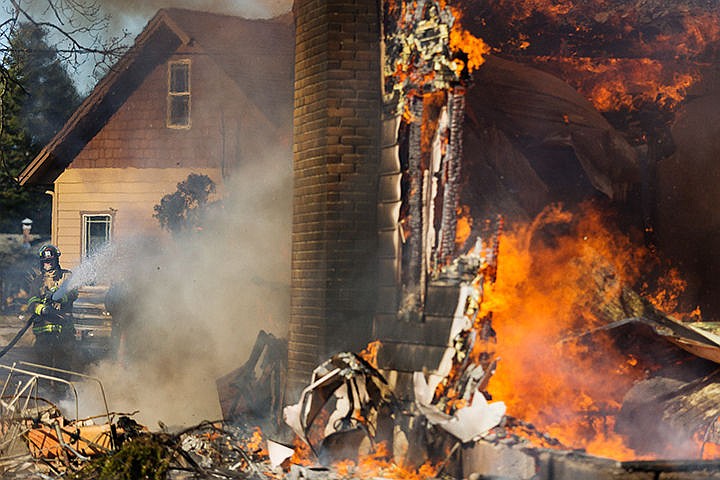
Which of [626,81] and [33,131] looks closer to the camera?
[626,81]

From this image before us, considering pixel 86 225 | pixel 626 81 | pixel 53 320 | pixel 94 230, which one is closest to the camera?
pixel 626 81

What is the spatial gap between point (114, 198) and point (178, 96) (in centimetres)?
340

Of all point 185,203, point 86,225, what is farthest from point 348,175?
point 86,225

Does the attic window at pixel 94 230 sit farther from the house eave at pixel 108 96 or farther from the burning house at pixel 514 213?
the burning house at pixel 514 213

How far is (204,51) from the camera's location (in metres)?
21.5

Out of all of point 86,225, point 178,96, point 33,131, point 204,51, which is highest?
point 33,131

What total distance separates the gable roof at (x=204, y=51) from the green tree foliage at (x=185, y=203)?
8.09ft

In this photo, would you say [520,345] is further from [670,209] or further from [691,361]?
[670,209]

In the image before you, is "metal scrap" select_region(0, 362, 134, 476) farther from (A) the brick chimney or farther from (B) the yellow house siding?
(B) the yellow house siding

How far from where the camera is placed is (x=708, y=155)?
12.8m

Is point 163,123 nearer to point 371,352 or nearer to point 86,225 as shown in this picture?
point 86,225

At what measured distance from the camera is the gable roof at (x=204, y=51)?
1958 centimetres

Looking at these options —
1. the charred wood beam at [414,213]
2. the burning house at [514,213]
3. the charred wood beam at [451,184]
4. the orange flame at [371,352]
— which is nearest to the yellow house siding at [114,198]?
the burning house at [514,213]

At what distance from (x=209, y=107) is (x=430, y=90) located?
1245 cm
